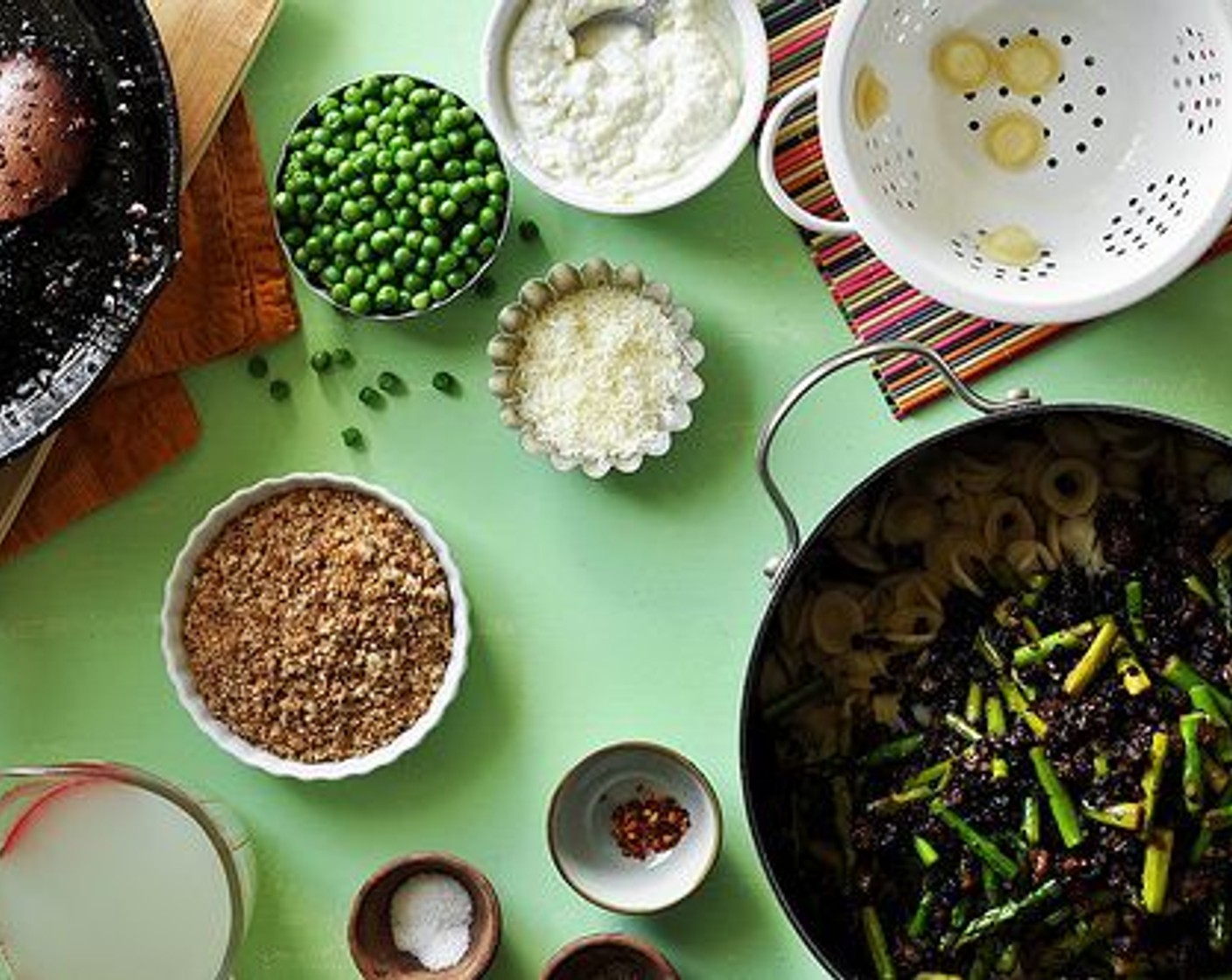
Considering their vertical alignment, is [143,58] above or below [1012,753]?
above

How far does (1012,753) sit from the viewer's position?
2.23m

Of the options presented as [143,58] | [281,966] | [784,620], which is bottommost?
[281,966]

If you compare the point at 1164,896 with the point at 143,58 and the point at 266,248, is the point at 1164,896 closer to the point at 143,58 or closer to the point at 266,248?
the point at 266,248

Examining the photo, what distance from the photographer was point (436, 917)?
242cm

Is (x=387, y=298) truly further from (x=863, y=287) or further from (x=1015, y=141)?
(x=1015, y=141)

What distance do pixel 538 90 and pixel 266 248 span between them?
0.36 m

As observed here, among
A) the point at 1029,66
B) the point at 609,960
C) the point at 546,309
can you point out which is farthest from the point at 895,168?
the point at 609,960

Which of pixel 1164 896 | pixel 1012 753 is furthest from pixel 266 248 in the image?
pixel 1164 896

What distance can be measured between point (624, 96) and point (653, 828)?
2.64 feet

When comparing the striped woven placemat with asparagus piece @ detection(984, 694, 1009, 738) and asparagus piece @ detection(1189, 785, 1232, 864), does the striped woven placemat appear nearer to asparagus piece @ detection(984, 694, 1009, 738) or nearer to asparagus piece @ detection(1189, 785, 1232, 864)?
asparagus piece @ detection(984, 694, 1009, 738)

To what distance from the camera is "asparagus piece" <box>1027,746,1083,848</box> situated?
Result: 7.25 feet

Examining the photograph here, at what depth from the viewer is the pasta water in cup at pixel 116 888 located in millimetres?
2305

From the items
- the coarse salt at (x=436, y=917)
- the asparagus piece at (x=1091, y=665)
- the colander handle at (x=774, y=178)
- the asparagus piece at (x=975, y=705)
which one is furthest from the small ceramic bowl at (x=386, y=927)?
the colander handle at (x=774, y=178)

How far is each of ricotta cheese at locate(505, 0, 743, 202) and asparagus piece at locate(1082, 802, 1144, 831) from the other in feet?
2.66
